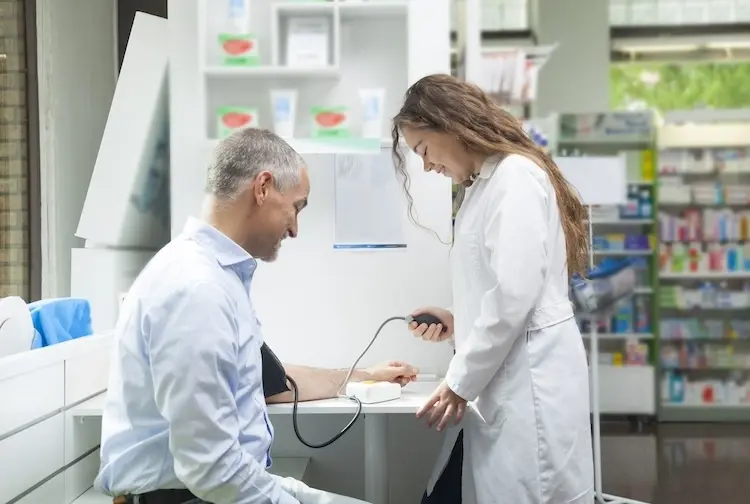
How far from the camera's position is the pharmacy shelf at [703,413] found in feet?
18.0

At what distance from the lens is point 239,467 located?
4.23 ft

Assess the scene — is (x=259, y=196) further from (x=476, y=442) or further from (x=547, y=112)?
(x=547, y=112)

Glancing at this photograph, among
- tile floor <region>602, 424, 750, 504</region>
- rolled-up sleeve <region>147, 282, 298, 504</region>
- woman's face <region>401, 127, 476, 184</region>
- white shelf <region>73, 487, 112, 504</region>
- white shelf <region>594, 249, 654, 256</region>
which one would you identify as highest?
woman's face <region>401, 127, 476, 184</region>

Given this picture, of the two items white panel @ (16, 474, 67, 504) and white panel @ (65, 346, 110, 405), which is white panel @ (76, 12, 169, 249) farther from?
white panel @ (16, 474, 67, 504)

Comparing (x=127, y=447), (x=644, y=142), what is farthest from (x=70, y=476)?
(x=644, y=142)

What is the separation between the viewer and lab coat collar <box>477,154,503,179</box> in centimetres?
179

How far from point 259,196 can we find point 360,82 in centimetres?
132

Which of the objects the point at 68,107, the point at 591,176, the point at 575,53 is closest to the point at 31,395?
the point at 68,107

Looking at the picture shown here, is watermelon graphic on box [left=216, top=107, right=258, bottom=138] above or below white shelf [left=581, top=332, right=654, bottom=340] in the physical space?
above

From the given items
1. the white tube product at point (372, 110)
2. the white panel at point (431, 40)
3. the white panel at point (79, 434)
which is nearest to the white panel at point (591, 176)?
the white panel at point (431, 40)

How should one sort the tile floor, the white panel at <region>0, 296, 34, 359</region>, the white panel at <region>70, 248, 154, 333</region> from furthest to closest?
the tile floor < the white panel at <region>70, 248, 154, 333</region> < the white panel at <region>0, 296, 34, 359</region>

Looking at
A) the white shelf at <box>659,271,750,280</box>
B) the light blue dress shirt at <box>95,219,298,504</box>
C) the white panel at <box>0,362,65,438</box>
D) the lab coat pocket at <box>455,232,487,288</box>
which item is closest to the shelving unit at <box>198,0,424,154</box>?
the lab coat pocket at <box>455,232,487,288</box>

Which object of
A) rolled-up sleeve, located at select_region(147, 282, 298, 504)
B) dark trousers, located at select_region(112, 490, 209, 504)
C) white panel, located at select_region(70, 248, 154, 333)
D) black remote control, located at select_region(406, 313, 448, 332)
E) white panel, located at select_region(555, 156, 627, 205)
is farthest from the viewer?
white panel, located at select_region(555, 156, 627, 205)

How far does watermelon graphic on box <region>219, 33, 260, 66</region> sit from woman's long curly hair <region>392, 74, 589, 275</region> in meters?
0.86
